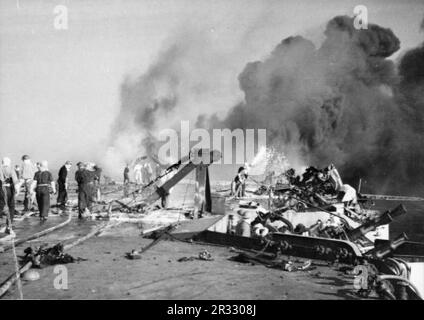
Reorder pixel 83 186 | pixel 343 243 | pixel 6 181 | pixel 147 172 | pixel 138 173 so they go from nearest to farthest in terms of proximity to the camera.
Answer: pixel 343 243
pixel 6 181
pixel 83 186
pixel 138 173
pixel 147 172

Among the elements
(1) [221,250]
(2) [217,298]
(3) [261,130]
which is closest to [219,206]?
(1) [221,250]

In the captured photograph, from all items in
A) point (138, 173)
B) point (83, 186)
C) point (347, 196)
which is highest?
point (83, 186)

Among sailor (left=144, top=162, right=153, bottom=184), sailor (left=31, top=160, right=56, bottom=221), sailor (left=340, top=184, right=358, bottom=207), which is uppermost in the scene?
sailor (left=31, top=160, right=56, bottom=221)

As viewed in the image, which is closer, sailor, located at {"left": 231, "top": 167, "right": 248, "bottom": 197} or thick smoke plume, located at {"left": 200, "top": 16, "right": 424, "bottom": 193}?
sailor, located at {"left": 231, "top": 167, "right": 248, "bottom": 197}

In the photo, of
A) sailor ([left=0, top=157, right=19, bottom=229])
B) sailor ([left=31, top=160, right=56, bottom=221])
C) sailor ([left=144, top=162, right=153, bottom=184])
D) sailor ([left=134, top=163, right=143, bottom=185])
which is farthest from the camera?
sailor ([left=144, top=162, right=153, bottom=184])

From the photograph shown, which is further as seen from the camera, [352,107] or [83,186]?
[352,107]

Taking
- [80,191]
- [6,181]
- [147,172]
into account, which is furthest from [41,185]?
[147,172]

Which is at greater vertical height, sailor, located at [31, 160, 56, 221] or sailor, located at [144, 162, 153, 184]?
sailor, located at [31, 160, 56, 221]

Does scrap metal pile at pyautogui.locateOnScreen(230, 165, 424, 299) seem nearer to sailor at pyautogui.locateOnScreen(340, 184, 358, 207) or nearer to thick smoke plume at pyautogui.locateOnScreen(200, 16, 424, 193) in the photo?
sailor at pyautogui.locateOnScreen(340, 184, 358, 207)

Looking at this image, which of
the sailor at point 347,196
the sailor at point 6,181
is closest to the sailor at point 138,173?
the sailor at point 6,181

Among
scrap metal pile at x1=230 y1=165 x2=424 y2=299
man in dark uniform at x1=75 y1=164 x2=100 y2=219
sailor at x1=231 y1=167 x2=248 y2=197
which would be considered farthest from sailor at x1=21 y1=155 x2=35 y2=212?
sailor at x1=231 y1=167 x2=248 y2=197

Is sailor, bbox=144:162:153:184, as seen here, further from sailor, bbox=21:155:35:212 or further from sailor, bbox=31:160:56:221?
Answer: sailor, bbox=31:160:56:221

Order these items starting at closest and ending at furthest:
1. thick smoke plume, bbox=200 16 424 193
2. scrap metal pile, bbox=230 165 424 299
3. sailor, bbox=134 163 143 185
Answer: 1. scrap metal pile, bbox=230 165 424 299
2. sailor, bbox=134 163 143 185
3. thick smoke plume, bbox=200 16 424 193

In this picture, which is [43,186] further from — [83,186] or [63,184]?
[63,184]
